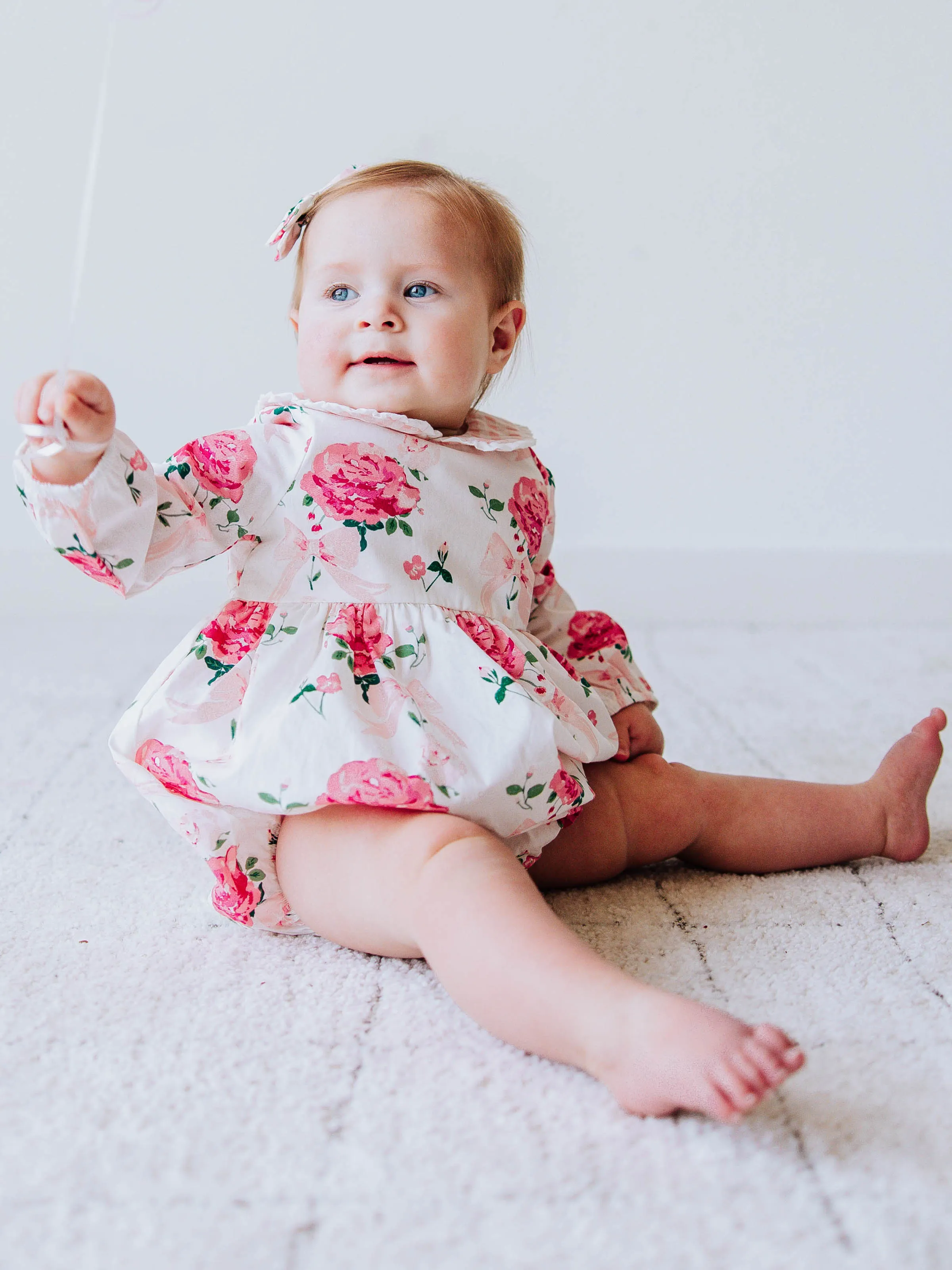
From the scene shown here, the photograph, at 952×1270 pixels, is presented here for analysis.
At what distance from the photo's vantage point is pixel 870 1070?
1.90 ft

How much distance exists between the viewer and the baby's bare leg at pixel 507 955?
1.70 feet

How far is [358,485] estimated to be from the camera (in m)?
0.81

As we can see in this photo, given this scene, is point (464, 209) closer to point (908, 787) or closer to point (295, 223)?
point (295, 223)

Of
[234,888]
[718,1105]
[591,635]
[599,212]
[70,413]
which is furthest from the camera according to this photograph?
[599,212]

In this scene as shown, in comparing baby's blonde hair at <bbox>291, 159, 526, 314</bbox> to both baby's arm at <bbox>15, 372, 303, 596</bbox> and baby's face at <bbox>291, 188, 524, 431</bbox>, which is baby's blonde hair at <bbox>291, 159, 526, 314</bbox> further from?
baby's arm at <bbox>15, 372, 303, 596</bbox>

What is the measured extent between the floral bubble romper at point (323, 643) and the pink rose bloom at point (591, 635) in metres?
0.11

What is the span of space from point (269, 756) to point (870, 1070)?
37 cm

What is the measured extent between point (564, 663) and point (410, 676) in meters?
0.19

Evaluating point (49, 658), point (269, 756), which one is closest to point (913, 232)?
point (49, 658)

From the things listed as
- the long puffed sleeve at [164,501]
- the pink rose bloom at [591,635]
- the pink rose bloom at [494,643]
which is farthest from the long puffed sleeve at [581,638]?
the long puffed sleeve at [164,501]

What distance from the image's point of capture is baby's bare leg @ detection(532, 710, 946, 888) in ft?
2.78

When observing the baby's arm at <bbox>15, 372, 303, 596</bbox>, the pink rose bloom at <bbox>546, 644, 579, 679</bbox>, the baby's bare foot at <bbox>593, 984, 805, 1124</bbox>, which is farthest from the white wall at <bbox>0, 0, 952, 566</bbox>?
the baby's bare foot at <bbox>593, 984, 805, 1124</bbox>

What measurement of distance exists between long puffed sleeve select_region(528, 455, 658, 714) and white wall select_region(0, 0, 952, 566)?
0.91m

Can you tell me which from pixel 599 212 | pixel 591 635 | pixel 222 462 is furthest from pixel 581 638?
pixel 599 212
